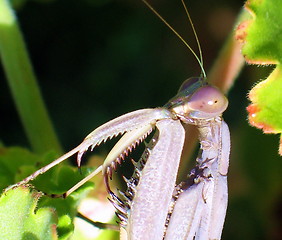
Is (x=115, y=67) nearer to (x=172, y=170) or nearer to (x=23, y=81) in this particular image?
(x=23, y=81)

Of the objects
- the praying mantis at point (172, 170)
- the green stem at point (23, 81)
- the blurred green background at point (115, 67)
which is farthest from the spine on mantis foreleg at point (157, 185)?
the blurred green background at point (115, 67)

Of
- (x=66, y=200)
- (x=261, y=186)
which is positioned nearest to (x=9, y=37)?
(x=66, y=200)

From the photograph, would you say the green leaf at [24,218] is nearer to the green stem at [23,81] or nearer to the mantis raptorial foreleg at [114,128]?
the mantis raptorial foreleg at [114,128]

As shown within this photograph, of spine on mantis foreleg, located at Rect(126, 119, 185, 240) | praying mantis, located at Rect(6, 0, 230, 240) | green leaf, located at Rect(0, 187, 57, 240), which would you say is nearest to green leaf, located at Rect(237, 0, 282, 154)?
praying mantis, located at Rect(6, 0, 230, 240)

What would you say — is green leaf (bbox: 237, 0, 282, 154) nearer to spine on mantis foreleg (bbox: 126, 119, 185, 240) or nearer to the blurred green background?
spine on mantis foreleg (bbox: 126, 119, 185, 240)

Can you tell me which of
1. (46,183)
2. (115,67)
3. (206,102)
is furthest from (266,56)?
(115,67)

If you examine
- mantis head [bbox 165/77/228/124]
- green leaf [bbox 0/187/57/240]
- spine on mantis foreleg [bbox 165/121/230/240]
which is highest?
mantis head [bbox 165/77/228/124]
